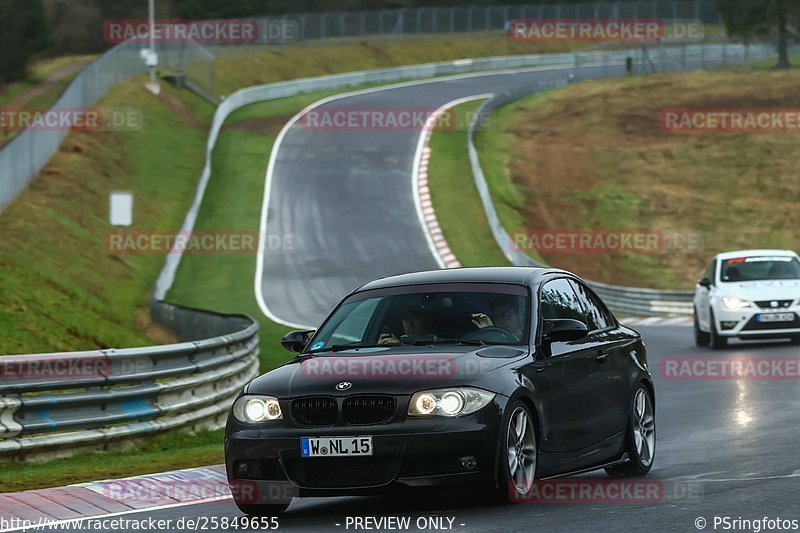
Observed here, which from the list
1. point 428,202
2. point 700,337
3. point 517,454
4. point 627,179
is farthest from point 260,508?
point 627,179

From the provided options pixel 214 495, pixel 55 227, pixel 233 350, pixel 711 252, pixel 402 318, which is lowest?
pixel 711 252

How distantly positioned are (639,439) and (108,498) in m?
3.80

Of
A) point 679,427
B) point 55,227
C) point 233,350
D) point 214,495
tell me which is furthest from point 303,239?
point 214,495

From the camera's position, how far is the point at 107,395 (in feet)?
43.0

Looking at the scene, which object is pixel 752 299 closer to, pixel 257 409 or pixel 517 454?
pixel 517 454

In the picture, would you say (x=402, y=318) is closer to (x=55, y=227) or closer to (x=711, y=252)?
(x=55, y=227)

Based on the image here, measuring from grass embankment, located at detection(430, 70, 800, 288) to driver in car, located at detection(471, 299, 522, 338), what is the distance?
30.0 m

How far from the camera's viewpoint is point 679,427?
1437 centimetres

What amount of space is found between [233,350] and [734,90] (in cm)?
6283

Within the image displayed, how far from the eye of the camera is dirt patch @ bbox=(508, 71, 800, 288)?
155 feet
